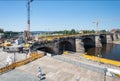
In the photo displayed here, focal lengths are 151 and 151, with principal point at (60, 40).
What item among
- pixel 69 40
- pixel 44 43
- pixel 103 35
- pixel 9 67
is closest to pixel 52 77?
pixel 9 67

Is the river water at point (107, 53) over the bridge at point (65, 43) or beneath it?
beneath

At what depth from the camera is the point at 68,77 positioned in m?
24.1

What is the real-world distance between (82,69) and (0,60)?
57.5 feet

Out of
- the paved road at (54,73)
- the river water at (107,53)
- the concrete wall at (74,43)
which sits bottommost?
the river water at (107,53)

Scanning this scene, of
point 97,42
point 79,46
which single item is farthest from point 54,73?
point 97,42

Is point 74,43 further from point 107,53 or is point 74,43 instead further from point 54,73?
point 54,73

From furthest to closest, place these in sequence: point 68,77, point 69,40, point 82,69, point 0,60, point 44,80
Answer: point 69,40
point 0,60
point 82,69
point 68,77
point 44,80

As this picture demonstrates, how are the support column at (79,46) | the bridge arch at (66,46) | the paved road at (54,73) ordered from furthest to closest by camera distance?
1. the bridge arch at (66,46)
2. the support column at (79,46)
3. the paved road at (54,73)

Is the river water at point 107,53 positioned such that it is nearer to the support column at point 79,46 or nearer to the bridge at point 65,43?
the support column at point 79,46

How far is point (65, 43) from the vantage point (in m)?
94.4

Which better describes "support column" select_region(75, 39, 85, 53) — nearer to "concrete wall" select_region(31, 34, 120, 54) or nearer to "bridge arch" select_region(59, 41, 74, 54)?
"concrete wall" select_region(31, 34, 120, 54)

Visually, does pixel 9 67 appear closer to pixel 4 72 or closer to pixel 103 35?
pixel 4 72

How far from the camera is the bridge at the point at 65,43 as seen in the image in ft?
198

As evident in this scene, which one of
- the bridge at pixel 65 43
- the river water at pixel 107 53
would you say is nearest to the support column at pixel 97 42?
the bridge at pixel 65 43
